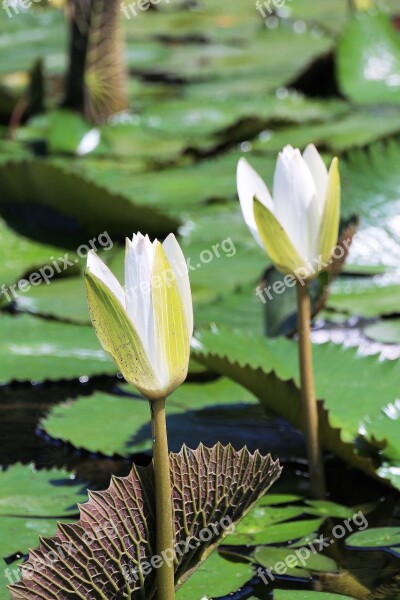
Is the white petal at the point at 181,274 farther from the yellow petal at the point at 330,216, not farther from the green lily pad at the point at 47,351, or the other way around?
the green lily pad at the point at 47,351

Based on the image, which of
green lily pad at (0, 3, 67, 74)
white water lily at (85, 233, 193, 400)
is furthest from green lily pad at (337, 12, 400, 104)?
white water lily at (85, 233, 193, 400)

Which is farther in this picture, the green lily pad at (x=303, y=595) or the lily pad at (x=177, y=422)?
the lily pad at (x=177, y=422)

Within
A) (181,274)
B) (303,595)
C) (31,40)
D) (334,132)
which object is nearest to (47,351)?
(303,595)

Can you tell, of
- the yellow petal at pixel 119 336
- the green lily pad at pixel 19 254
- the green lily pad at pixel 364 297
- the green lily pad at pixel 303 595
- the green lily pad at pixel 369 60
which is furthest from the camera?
the green lily pad at pixel 369 60

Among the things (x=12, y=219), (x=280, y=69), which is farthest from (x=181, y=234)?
(x=280, y=69)

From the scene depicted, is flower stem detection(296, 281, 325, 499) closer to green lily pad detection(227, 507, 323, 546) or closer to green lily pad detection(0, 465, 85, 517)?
green lily pad detection(227, 507, 323, 546)

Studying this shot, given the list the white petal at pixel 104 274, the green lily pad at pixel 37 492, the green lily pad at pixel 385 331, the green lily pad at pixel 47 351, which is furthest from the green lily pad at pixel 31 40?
the white petal at pixel 104 274
